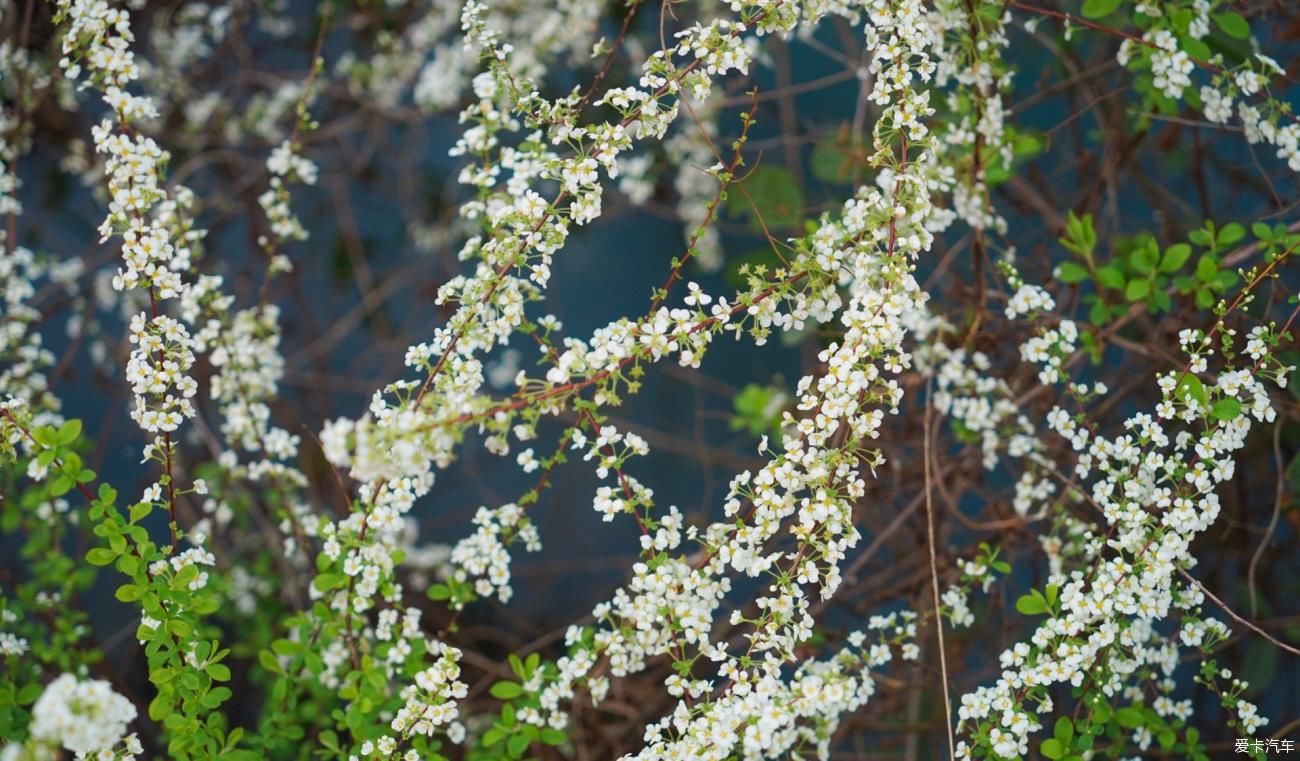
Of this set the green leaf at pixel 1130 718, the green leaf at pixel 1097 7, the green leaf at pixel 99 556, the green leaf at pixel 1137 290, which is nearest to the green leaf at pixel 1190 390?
the green leaf at pixel 1137 290

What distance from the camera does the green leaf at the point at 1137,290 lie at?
176cm

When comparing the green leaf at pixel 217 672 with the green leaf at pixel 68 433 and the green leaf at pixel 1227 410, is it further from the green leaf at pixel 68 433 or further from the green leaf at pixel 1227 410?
the green leaf at pixel 1227 410

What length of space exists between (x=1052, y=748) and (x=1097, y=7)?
1.10 m

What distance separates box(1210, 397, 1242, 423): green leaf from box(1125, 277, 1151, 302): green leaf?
312mm

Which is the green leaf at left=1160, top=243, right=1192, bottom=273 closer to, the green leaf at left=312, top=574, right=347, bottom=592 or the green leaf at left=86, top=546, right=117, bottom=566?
the green leaf at left=312, top=574, right=347, bottom=592

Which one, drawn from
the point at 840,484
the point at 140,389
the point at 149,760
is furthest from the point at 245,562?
the point at 840,484

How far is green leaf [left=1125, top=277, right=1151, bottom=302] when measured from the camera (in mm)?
1759

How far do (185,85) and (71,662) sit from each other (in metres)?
Result: 1.52

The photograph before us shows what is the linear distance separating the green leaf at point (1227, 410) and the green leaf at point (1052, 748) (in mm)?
485

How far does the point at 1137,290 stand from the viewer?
1.76 m

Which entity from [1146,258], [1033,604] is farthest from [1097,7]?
[1033,604]

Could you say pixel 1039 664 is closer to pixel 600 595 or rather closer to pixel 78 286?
pixel 600 595

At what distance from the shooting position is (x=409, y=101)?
10.1ft

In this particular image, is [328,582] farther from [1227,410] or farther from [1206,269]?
[1206,269]
